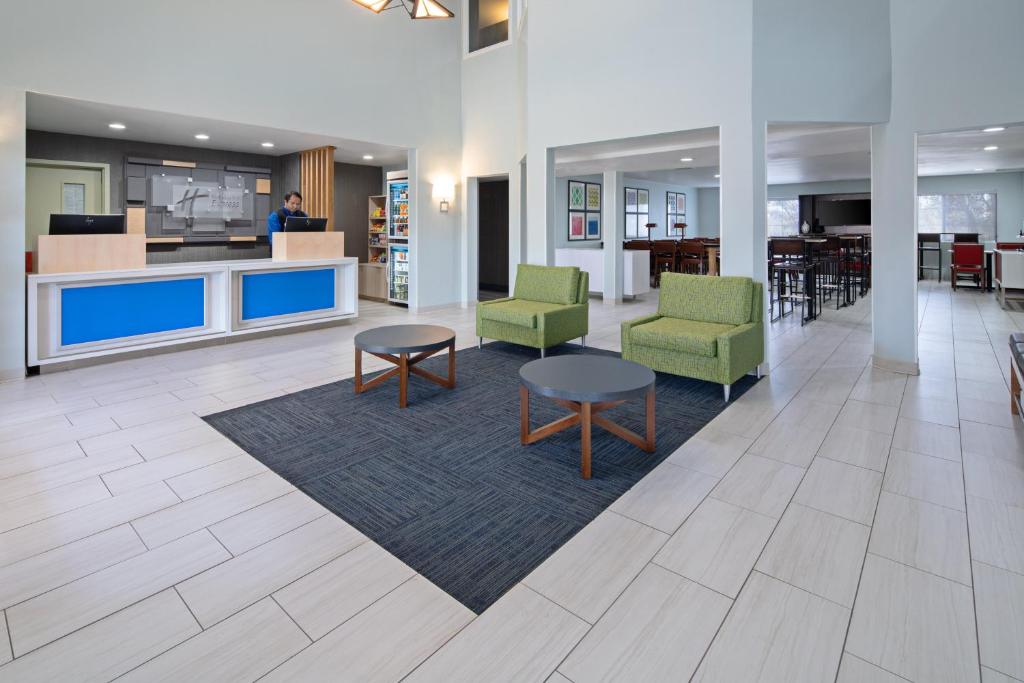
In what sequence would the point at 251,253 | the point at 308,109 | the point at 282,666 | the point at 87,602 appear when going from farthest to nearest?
the point at 251,253 < the point at 308,109 < the point at 87,602 < the point at 282,666

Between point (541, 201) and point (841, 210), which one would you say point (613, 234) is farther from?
point (841, 210)

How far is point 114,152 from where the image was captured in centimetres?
738

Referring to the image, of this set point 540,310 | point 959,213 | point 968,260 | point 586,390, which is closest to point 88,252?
point 540,310

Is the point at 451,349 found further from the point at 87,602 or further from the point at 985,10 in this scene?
the point at 985,10

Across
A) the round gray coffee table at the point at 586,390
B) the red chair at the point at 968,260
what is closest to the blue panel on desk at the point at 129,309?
the round gray coffee table at the point at 586,390

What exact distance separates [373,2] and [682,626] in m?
5.26

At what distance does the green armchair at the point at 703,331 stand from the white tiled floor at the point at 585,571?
0.62 m

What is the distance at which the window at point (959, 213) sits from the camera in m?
12.4

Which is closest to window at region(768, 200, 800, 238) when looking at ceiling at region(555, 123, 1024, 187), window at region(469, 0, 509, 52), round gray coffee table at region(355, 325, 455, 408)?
ceiling at region(555, 123, 1024, 187)

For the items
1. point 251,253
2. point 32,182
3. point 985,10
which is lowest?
point 251,253

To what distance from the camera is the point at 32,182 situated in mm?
6836

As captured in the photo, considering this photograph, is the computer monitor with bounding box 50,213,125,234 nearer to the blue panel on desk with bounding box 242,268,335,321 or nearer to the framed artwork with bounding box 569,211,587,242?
the blue panel on desk with bounding box 242,268,335,321

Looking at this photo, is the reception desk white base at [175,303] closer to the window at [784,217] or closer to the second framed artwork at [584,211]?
the second framed artwork at [584,211]

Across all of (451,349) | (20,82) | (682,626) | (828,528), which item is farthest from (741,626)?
(20,82)
